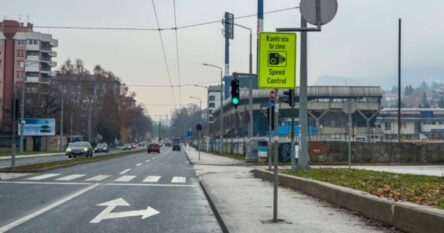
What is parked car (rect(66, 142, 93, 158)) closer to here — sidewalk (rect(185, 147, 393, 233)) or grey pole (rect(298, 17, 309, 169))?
grey pole (rect(298, 17, 309, 169))

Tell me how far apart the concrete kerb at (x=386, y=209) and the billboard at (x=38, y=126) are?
230 ft

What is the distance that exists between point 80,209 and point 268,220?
4468 mm

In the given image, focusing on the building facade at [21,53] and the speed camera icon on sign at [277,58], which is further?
the building facade at [21,53]

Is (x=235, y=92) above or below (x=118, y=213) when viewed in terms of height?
above

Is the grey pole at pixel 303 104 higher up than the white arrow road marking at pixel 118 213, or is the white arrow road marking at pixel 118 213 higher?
the grey pole at pixel 303 104

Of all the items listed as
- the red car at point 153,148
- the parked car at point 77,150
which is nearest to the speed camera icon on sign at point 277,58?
the parked car at point 77,150

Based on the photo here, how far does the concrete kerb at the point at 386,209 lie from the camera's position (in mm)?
7988

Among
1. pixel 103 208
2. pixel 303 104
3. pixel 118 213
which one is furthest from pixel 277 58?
pixel 303 104

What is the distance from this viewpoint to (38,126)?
80.6m

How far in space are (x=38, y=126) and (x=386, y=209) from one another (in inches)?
2989

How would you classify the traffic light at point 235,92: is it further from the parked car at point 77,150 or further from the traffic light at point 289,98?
the parked car at point 77,150

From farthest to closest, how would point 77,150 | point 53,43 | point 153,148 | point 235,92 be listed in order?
1. point 53,43
2. point 153,148
3. point 77,150
4. point 235,92

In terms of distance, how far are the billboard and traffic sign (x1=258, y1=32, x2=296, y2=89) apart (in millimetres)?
73712

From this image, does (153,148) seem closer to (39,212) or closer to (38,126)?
(38,126)
